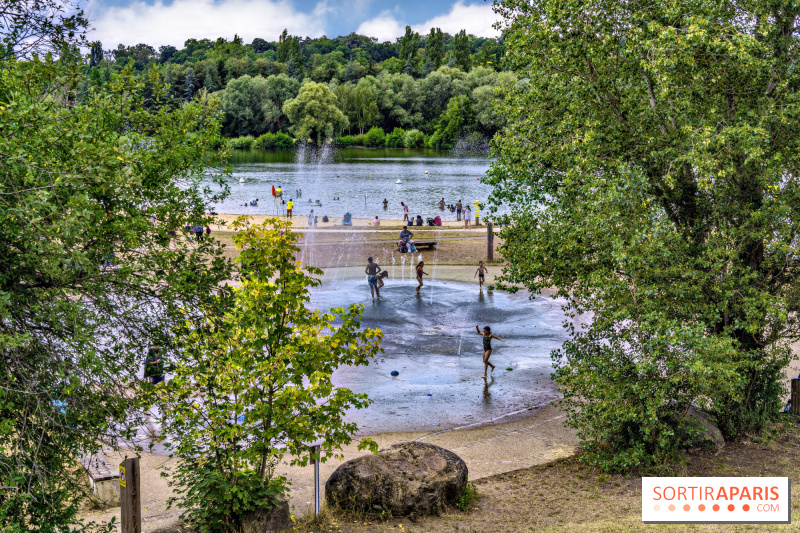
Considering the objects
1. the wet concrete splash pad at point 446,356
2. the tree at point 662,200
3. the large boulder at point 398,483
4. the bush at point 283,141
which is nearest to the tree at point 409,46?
the bush at point 283,141

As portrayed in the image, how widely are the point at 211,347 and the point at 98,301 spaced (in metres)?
1.51

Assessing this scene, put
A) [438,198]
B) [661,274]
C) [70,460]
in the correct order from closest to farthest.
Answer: [70,460] → [661,274] → [438,198]

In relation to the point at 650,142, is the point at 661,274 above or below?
below

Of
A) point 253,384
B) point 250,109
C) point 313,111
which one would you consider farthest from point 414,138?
point 253,384

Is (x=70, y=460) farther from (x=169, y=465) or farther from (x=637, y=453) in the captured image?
(x=637, y=453)

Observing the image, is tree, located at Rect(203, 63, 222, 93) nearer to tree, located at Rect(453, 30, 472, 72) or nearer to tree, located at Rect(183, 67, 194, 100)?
tree, located at Rect(183, 67, 194, 100)

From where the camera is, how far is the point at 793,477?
38.5 ft

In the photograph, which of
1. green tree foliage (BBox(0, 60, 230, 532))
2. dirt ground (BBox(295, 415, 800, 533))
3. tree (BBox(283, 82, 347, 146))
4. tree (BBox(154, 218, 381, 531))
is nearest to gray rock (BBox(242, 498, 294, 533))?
tree (BBox(154, 218, 381, 531))

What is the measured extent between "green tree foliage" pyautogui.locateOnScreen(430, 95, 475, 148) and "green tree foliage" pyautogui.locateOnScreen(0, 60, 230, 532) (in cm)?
9595

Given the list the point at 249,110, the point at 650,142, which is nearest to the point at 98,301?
the point at 650,142

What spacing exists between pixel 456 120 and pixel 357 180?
2978 cm

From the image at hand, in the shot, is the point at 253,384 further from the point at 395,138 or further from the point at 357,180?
the point at 395,138

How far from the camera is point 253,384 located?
884 centimetres

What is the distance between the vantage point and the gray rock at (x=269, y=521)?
29.8 ft
